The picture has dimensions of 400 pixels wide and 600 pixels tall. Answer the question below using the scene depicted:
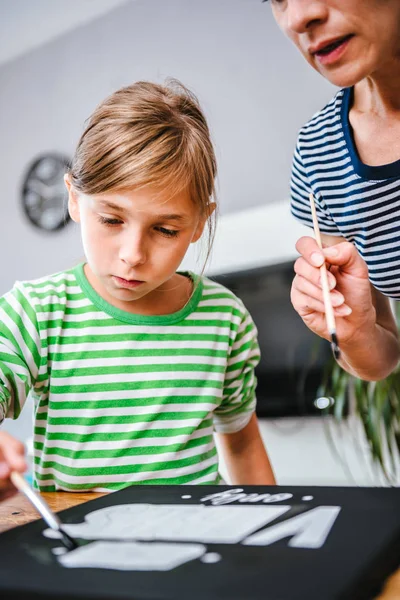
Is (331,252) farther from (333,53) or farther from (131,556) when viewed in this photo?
(131,556)

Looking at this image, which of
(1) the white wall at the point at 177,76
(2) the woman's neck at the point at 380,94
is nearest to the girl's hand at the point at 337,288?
(2) the woman's neck at the point at 380,94

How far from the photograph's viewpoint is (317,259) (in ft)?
2.33

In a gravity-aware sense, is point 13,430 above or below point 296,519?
below

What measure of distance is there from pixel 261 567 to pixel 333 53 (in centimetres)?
56

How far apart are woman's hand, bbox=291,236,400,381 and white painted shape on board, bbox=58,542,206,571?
0.39 m

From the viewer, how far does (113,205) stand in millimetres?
842

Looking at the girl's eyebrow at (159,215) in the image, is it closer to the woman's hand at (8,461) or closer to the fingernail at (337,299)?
the fingernail at (337,299)

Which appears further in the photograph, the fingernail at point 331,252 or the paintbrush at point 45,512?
the fingernail at point 331,252

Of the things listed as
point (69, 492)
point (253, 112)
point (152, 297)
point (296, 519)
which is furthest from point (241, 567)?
point (253, 112)

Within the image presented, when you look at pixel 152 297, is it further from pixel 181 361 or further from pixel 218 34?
pixel 218 34

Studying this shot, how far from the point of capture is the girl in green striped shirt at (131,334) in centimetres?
85

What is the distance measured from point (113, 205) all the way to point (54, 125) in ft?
10.7

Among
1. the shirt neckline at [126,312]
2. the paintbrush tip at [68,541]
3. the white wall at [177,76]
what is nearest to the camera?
the paintbrush tip at [68,541]

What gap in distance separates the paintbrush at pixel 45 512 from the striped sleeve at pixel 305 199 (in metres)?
0.68
